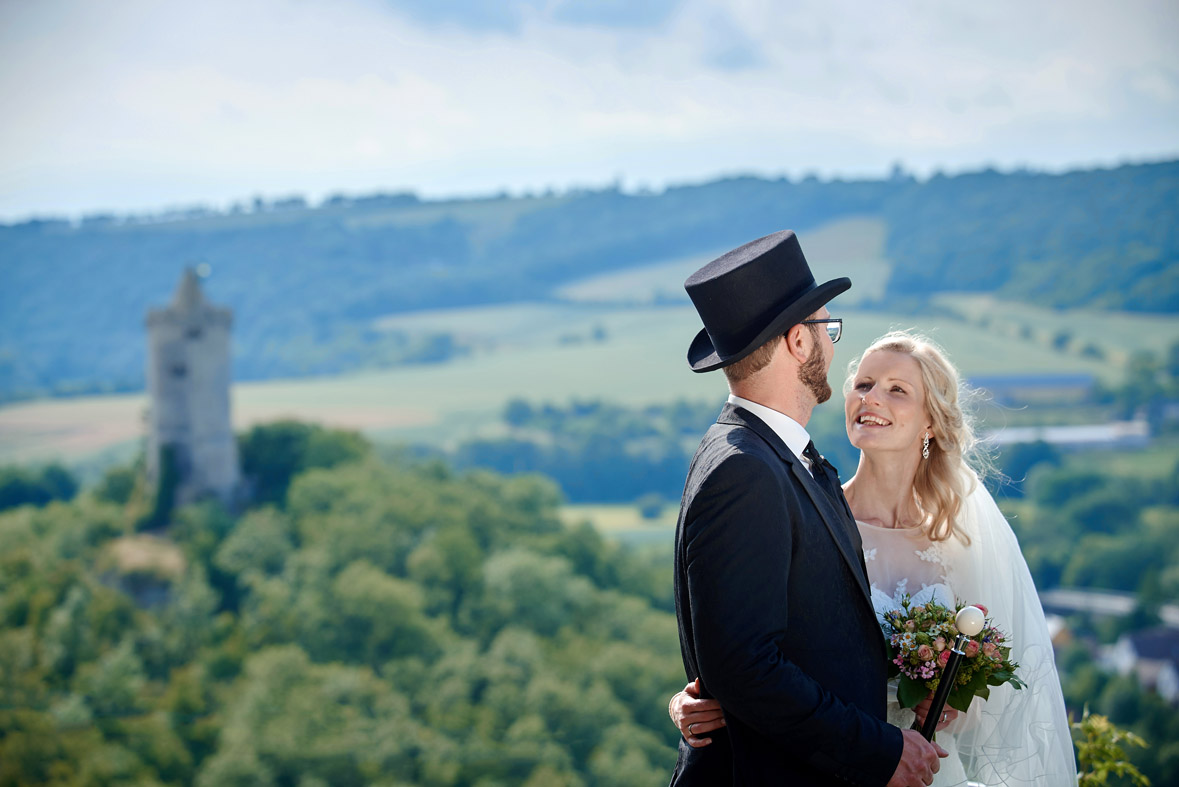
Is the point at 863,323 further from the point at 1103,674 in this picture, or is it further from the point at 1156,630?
the point at 1103,674

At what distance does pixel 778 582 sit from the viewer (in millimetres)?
1908

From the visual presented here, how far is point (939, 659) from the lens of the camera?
7.28ft

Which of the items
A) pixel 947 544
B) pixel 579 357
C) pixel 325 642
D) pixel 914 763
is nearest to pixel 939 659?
pixel 914 763

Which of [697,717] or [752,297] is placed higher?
[752,297]

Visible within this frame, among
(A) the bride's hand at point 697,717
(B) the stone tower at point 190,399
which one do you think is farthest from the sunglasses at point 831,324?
(B) the stone tower at point 190,399

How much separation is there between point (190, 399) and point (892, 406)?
3792cm

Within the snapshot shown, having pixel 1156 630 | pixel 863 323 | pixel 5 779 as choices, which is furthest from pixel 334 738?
pixel 863 323

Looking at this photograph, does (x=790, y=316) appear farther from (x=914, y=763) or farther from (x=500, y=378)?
(x=500, y=378)

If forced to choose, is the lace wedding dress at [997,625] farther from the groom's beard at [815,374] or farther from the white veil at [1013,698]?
the groom's beard at [815,374]

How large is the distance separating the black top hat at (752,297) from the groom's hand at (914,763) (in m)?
0.81

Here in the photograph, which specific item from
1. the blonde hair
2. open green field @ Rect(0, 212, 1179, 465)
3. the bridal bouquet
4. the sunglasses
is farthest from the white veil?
open green field @ Rect(0, 212, 1179, 465)

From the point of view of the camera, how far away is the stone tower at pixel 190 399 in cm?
3722

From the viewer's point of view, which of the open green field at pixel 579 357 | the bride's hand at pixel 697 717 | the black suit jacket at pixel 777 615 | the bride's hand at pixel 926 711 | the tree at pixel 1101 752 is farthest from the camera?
the open green field at pixel 579 357

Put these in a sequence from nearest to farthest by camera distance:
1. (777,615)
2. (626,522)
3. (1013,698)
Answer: (777,615) < (1013,698) < (626,522)
